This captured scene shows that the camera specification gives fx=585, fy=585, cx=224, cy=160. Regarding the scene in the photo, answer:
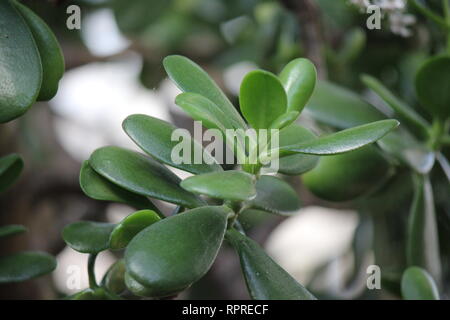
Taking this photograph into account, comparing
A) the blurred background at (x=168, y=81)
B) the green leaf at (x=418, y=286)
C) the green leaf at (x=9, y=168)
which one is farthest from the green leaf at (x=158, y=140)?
the blurred background at (x=168, y=81)

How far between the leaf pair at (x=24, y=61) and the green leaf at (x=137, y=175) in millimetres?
73

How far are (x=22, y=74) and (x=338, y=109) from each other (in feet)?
1.24

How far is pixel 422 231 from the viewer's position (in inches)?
26.1

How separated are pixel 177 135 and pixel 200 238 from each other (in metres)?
0.10

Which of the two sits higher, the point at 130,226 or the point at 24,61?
the point at 24,61

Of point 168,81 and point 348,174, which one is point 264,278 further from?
point 168,81

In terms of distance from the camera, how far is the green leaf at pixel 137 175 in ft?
1.55

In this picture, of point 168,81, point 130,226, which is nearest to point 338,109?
point 130,226

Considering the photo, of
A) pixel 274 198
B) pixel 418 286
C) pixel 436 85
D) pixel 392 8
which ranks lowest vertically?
pixel 418 286

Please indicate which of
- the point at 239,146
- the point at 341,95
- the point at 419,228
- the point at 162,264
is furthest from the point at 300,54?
the point at 162,264

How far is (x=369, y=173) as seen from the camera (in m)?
0.68

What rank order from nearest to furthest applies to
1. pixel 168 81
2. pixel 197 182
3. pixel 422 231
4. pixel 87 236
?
1. pixel 197 182
2. pixel 87 236
3. pixel 422 231
4. pixel 168 81
